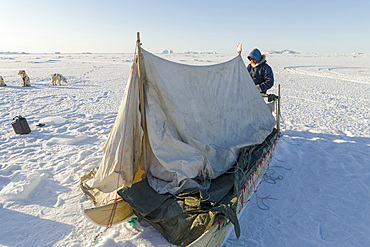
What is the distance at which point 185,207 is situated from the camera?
2775mm

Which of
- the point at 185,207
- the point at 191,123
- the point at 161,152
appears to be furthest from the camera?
the point at 191,123

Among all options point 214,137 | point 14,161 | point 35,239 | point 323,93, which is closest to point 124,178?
point 35,239

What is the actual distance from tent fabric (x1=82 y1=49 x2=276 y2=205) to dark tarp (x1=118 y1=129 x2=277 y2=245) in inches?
5.9

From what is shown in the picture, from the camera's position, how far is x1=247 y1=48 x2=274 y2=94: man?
19.3 feet

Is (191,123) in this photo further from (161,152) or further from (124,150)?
(124,150)

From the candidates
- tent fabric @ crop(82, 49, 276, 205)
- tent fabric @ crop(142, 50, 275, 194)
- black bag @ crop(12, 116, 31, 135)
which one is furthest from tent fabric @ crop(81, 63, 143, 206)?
black bag @ crop(12, 116, 31, 135)

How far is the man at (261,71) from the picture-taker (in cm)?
587

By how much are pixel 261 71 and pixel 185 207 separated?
464 cm

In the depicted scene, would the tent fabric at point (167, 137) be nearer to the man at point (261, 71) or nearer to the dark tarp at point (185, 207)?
the dark tarp at point (185, 207)

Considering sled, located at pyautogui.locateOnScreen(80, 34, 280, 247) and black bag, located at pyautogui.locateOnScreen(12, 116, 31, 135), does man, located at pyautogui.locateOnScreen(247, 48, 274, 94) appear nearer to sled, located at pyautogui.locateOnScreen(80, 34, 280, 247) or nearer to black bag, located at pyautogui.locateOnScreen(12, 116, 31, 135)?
sled, located at pyautogui.locateOnScreen(80, 34, 280, 247)

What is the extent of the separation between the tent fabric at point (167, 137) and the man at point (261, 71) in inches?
99.2

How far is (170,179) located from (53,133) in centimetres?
505

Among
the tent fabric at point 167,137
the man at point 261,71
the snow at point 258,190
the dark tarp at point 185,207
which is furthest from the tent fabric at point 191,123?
the man at point 261,71

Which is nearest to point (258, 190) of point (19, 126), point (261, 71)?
point (261, 71)
